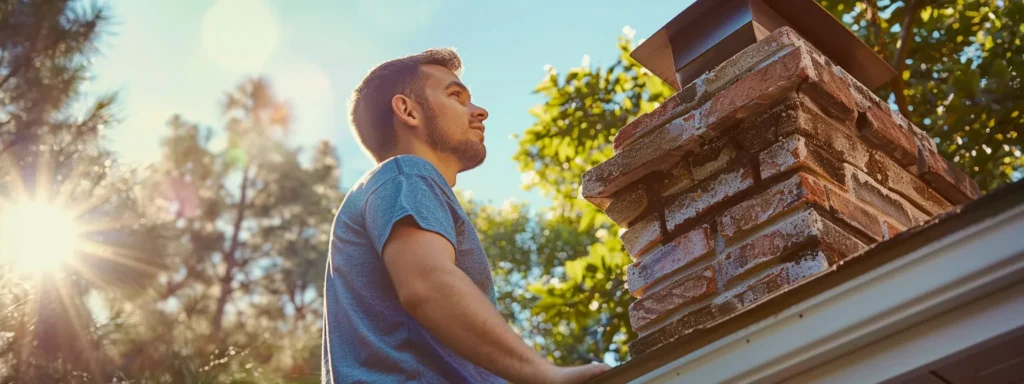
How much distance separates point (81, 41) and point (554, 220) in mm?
5154

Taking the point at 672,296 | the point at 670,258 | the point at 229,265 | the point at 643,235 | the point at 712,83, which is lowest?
the point at 672,296

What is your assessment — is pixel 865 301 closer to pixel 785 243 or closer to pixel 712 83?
pixel 785 243

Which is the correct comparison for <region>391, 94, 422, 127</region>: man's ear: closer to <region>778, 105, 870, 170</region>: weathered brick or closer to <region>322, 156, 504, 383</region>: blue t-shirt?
<region>322, 156, 504, 383</region>: blue t-shirt

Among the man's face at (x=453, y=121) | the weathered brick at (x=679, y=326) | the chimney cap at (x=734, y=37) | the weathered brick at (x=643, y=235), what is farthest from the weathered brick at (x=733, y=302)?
the chimney cap at (x=734, y=37)

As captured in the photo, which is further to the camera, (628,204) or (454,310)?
(628,204)

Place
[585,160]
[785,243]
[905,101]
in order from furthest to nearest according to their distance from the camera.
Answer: [585,160] < [905,101] < [785,243]

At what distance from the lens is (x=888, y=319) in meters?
1.16

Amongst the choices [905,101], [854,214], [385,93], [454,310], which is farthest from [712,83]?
[905,101]

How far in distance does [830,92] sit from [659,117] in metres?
0.43

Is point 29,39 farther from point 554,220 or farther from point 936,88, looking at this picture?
point 936,88

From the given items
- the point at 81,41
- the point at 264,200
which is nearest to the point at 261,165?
the point at 264,200

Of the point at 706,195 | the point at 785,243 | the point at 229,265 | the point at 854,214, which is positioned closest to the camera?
the point at 785,243

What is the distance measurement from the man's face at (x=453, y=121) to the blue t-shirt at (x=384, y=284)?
0.36 m

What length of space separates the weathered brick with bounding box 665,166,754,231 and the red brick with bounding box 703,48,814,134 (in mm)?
130
